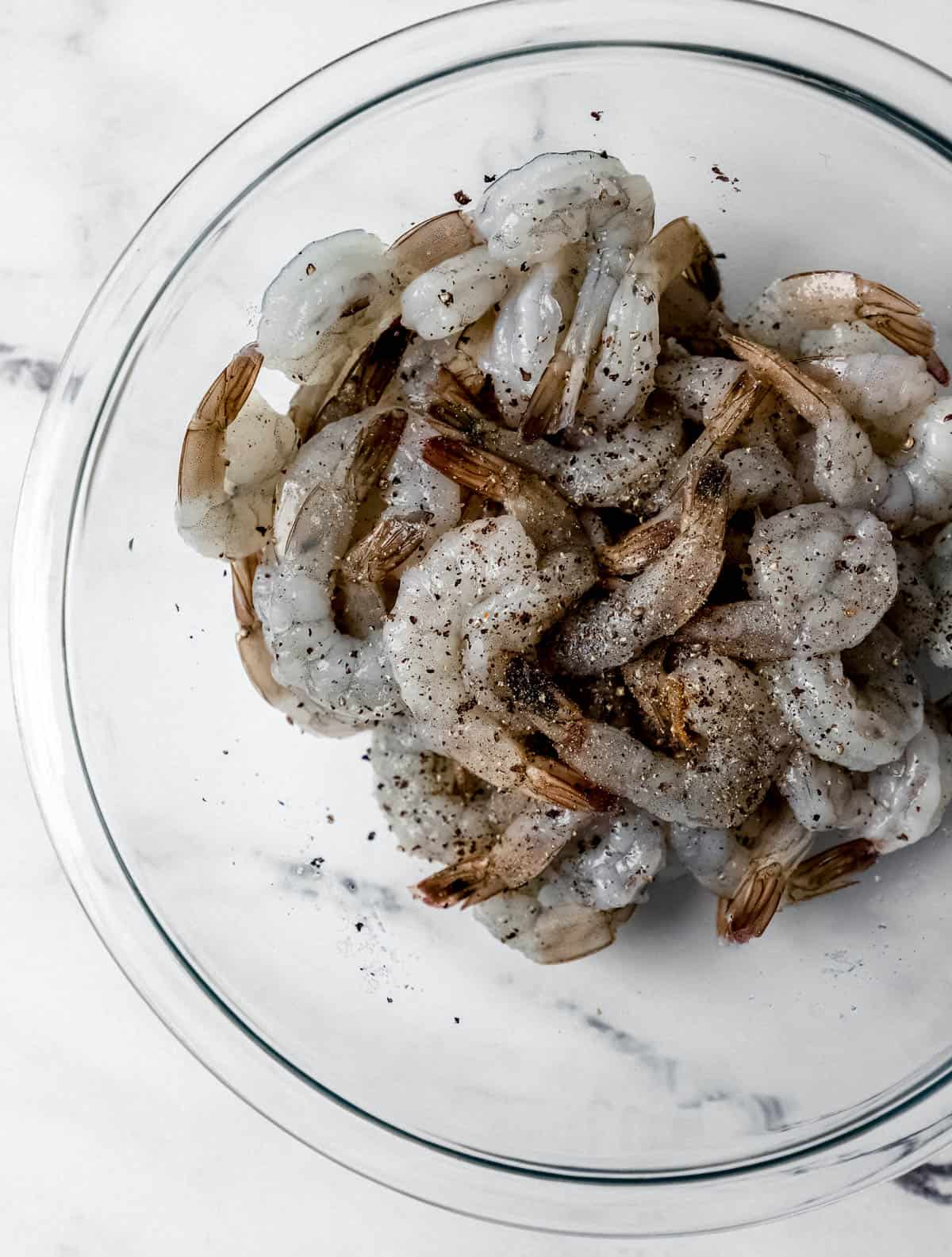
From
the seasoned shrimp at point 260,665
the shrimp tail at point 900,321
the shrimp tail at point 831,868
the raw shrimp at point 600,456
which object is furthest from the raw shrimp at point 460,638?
the shrimp tail at point 900,321

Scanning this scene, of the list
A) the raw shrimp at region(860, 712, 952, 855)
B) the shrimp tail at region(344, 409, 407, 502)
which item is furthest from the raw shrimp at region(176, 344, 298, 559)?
the raw shrimp at region(860, 712, 952, 855)

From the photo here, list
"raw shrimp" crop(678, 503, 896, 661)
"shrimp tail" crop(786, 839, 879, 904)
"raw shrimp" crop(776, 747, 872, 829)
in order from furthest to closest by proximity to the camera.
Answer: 1. "shrimp tail" crop(786, 839, 879, 904)
2. "raw shrimp" crop(776, 747, 872, 829)
3. "raw shrimp" crop(678, 503, 896, 661)

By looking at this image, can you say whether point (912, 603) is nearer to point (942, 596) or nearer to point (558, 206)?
point (942, 596)

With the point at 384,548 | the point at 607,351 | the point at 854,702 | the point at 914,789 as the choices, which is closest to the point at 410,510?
the point at 384,548

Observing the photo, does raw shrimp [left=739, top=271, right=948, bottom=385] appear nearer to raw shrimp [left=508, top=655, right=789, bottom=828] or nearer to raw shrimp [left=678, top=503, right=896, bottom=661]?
raw shrimp [left=678, top=503, right=896, bottom=661]

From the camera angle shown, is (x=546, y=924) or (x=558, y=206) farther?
(x=546, y=924)

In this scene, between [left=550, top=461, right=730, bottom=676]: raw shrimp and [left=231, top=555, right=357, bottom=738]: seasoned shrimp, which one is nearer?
[left=550, top=461, right=730, bottom=676]: raw shrimp

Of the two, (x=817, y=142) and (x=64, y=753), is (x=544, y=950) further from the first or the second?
(x=817, y=142)

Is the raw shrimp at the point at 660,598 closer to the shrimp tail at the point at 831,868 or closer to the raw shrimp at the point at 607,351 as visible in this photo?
the raw shrimp at the point at 607,351
